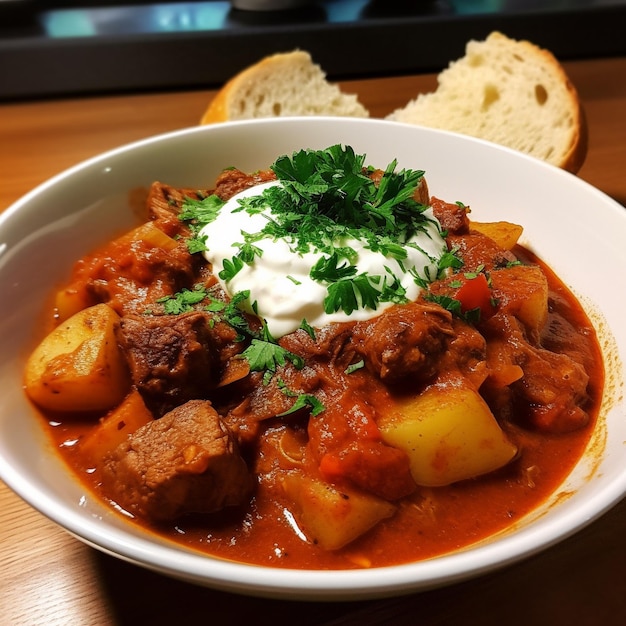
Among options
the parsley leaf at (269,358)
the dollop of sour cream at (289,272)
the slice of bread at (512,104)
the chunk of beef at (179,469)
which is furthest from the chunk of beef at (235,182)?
the slice of bread at (512,104)

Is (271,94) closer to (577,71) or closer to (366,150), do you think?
(366,150)

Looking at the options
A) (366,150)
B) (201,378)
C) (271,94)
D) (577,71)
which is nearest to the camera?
(201,378)

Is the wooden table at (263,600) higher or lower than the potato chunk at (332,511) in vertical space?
lower

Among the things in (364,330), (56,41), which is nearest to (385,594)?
(364,330)

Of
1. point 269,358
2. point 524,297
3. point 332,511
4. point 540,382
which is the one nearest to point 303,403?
point 269,358

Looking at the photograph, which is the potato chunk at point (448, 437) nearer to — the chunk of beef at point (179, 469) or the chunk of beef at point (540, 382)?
the chunk of beef at point (540, 382)

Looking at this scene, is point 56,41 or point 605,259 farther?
point 56,41

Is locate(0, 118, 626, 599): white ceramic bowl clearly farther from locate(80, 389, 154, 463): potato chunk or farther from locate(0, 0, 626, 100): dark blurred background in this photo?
locate(0, 0, 626, 100): dark blurred background
